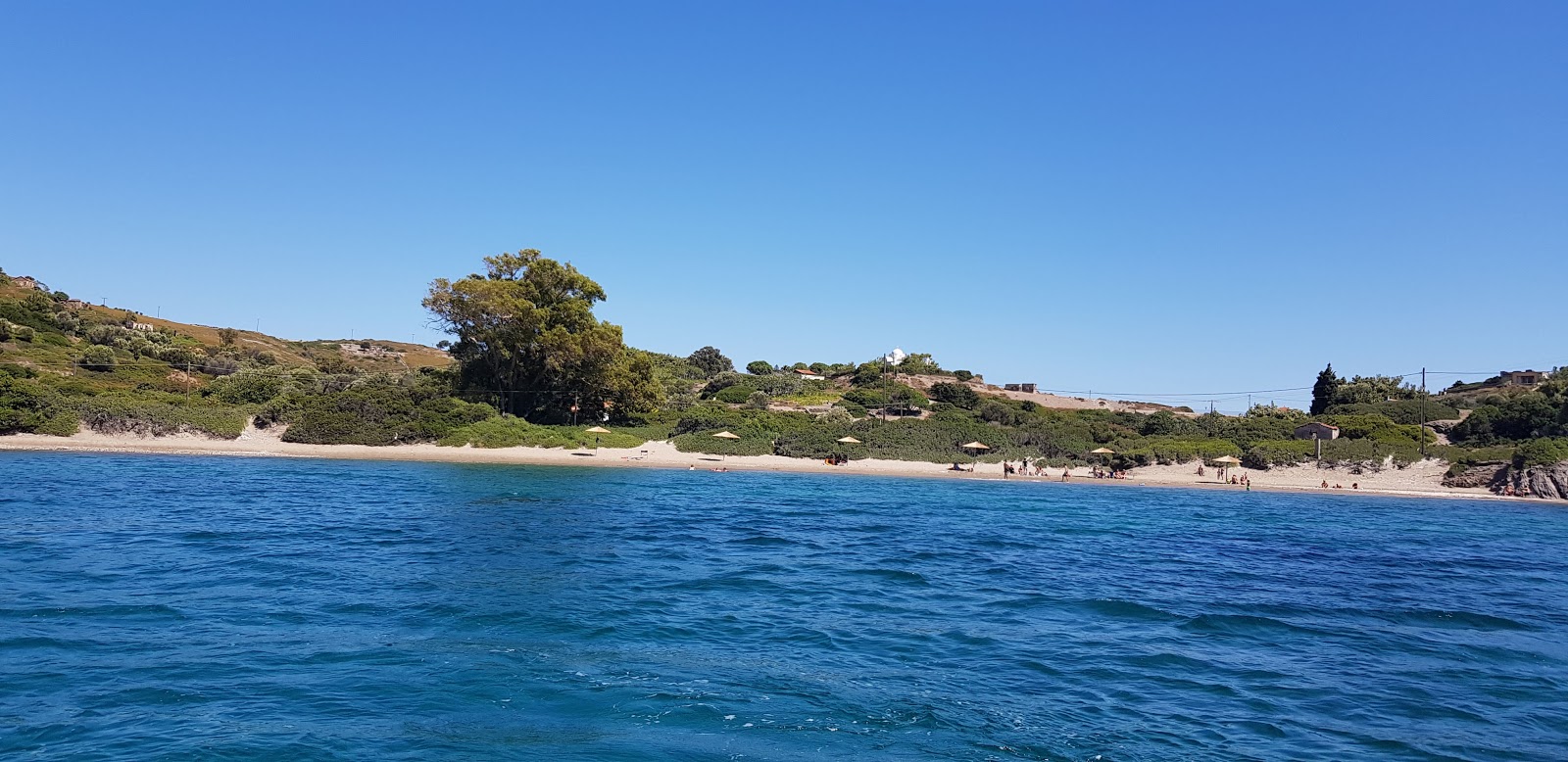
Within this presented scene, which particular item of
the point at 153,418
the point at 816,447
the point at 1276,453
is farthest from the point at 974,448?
the point at 153,418

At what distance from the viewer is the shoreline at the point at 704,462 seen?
40.6m

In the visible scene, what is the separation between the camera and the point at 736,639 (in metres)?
10.8

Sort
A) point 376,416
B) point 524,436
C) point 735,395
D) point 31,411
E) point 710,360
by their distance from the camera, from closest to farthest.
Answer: point 31,411 → point 524,436 → point 376,416 → point 735,395 → point 710,360

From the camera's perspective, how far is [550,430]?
46.7 metres

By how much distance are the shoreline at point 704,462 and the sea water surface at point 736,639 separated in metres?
19.1

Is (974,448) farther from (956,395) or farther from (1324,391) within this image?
(1324,391)

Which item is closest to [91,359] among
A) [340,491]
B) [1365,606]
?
[340,491]

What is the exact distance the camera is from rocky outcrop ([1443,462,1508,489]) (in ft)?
137

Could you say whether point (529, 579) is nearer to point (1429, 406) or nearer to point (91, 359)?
point (91, 359)

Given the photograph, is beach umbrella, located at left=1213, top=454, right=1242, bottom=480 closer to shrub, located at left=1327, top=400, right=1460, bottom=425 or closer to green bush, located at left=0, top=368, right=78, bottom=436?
shrub, located at left=1327, top=400, right=1460, bottom=425

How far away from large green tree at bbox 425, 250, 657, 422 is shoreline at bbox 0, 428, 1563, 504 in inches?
240

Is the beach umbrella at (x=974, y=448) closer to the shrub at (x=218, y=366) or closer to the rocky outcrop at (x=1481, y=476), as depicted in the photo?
the rocky outcrop at (x=1481, y=476)

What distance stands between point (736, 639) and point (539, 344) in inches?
1593

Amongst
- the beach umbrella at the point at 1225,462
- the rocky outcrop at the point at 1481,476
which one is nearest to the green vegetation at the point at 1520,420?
the rocky outcrop at the point at 1481,476
